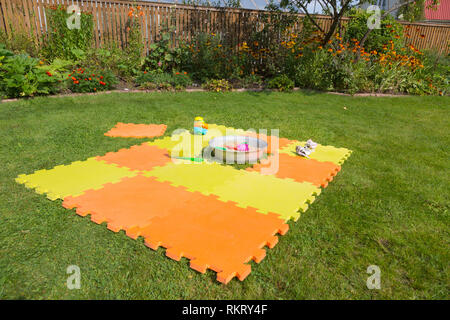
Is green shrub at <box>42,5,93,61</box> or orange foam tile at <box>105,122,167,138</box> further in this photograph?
green shrub at <box>42,5,93,61</box>

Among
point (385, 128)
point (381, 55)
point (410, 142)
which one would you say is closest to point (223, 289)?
point (410, 142)

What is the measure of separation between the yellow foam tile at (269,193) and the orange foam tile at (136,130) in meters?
2.59

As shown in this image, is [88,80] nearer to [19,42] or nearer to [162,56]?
[19,42]

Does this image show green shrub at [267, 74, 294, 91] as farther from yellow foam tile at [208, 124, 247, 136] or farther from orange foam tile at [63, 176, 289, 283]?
orange foam tile at [63, 176, 289, 283]

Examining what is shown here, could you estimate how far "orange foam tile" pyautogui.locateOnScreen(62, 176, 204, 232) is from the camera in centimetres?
337

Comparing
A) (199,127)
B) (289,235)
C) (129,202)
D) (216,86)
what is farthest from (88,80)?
(289,235)

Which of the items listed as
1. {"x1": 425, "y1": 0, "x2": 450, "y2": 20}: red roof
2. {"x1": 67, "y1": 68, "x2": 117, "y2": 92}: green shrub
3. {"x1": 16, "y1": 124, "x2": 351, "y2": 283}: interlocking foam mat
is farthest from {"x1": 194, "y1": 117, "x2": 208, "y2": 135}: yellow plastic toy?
{"x1": 425, "y1": 0, "x2": 450, "y2": 20}: red roof

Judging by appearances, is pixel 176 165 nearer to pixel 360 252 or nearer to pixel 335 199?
pixel 335 199

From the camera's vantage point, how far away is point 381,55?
34.4 ft

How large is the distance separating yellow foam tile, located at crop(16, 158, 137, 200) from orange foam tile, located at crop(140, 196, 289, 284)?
1.31m

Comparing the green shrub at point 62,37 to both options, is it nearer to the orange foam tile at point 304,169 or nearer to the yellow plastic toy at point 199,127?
the yellow plastic toy at point 199,127

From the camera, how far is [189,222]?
336 centimetres

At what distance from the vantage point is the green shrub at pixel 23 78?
24.3 feet

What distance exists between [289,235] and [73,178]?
9.81ft
